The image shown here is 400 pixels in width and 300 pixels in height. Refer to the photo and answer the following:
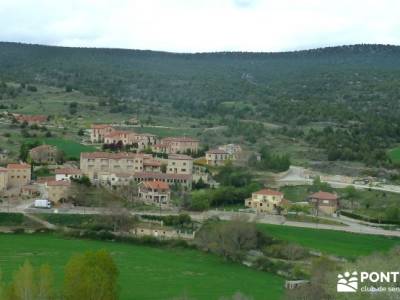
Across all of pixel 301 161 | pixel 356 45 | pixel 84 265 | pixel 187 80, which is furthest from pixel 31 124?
pixel 356 45

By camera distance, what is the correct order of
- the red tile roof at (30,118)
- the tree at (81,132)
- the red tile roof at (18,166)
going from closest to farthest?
the red tile roof at (18,166) < the tree at (81,132) < the red tile roof at (30,118)

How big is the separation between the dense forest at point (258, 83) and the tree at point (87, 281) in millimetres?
43843

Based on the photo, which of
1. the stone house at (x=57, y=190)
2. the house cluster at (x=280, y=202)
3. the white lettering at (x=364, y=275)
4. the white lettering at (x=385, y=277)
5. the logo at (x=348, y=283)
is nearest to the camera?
the logo at (x=348, y=283)

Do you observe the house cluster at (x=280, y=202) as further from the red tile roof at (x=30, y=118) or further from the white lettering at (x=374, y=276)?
the red tile roof at (x=30, y=118)

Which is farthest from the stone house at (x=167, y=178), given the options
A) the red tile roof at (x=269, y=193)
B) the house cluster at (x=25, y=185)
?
the red tile roof at (x=269, y=193)

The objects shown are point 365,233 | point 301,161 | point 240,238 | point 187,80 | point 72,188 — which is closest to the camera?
point 240,238

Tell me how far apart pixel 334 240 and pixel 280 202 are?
27.1ft

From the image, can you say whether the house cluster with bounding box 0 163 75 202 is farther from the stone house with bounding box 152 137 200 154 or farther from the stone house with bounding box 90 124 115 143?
the stone house with bounding box 90 124 115 143

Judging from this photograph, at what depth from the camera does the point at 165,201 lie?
4778 centimetres

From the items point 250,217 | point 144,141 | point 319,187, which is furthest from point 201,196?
point 144,141

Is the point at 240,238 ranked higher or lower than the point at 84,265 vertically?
lower

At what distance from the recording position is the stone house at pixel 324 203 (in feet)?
154

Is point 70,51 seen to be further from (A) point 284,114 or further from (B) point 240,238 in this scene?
(B) point 240,238

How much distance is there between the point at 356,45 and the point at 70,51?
62.2m
